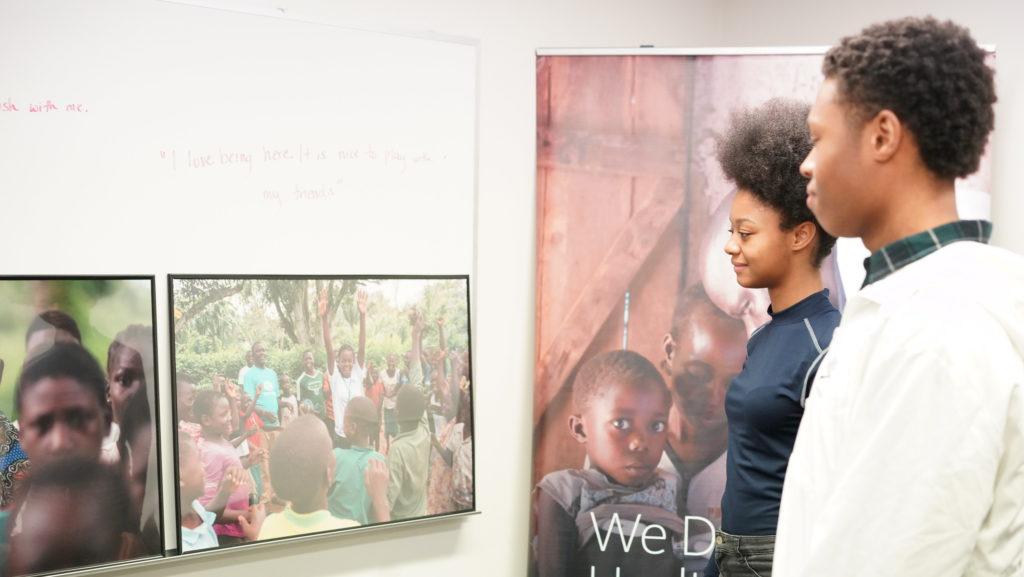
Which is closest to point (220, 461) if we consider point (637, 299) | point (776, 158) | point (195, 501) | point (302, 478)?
point (195, 501)

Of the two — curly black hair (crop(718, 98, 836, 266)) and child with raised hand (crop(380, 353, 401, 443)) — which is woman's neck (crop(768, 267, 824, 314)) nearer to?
curly black hair (crop(718, 98, 836, 266))

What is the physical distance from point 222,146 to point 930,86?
1553 millimetres

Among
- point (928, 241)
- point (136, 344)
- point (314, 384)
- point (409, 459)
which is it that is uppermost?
point (928, 241)

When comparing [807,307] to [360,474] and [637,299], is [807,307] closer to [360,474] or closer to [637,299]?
[637,299]

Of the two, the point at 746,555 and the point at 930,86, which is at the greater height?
the point at 930,86

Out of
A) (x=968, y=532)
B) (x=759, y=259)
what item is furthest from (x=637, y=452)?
(x=968, y=532)

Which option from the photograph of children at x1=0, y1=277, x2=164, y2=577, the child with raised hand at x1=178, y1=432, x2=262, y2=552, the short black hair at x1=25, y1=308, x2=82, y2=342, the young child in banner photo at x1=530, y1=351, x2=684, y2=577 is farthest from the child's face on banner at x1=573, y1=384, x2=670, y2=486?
the short black hair at x1=25, y1=308, x2=82, y2=342

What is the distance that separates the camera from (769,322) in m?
1.68

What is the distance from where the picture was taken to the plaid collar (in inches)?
42.7

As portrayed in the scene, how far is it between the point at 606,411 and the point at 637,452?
0.14 metres

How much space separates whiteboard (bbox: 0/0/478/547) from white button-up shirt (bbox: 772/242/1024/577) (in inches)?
58.1

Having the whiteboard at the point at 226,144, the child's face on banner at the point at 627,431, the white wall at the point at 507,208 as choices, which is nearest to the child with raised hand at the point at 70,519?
the whiteboard at the point at 226,144

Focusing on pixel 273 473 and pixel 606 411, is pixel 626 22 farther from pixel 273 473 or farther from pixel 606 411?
pixel 273 473

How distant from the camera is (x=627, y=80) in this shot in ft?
8.13
